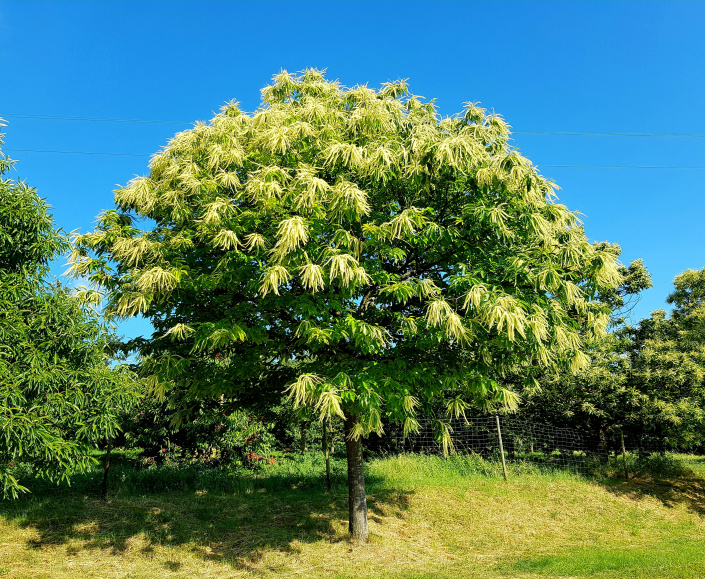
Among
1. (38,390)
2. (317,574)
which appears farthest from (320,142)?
(317,574)

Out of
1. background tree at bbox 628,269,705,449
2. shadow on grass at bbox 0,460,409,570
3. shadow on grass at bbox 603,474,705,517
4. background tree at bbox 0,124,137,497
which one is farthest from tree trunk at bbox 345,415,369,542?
background tree at bbox 628,269,705,449

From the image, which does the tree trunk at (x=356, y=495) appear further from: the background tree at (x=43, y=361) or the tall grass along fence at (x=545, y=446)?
the tall grass along fence at (x=545, y=446)

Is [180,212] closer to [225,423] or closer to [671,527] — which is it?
[225,423]

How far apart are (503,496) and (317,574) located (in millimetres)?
5824

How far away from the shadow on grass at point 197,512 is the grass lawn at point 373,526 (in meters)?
0.04

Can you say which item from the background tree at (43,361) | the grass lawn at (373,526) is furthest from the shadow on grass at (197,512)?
the background tree at (43,361)

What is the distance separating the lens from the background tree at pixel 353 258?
21.1 feet

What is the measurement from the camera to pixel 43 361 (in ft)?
20.1

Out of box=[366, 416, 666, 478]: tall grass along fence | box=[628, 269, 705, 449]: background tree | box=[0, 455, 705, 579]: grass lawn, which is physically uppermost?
box=[628, 269, 705, 449]: background tree

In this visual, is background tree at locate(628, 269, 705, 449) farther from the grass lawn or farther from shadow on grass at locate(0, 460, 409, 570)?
shadow on grass at locate(0, 460, 409, 570)

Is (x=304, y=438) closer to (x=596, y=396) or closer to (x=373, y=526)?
(x=373, y=526)

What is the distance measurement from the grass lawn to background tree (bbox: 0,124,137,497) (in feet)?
8.53

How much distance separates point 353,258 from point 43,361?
408 centimetres

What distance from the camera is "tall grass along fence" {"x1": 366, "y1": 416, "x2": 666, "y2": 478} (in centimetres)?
1409
